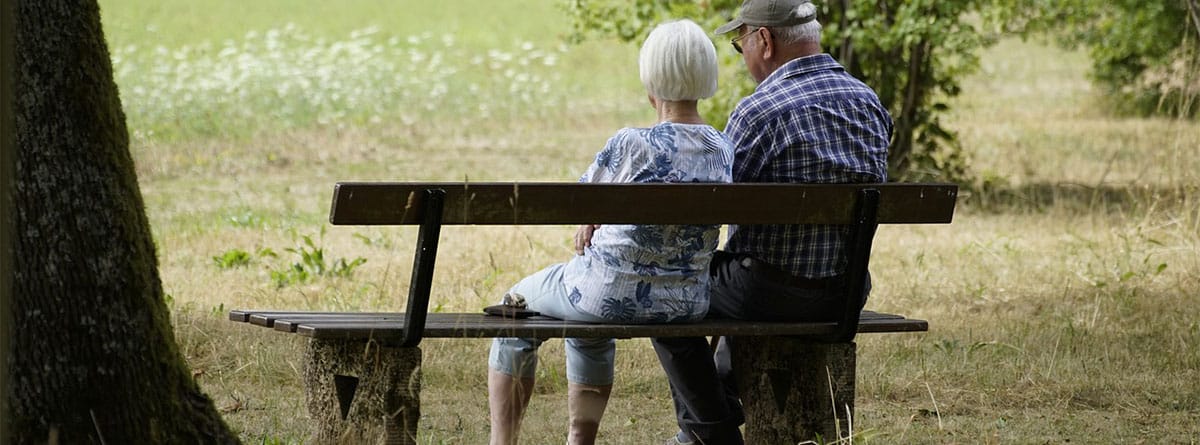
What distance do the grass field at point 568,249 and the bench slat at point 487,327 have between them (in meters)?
0.44

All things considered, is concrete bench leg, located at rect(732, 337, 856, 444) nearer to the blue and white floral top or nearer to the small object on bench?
the blue and white floral top

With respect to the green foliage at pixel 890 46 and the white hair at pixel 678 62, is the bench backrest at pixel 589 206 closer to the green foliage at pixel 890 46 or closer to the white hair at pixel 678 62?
the white hair at pixel 678 62

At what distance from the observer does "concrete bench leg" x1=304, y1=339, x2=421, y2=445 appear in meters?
4.08

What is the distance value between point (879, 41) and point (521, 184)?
7.22 m

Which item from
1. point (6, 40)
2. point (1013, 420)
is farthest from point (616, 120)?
point (6, 40)

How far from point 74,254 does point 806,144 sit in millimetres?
2033

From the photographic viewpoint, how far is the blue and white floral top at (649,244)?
430 cm

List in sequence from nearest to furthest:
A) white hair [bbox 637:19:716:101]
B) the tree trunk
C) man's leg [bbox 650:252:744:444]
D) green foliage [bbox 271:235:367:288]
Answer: the tree trunk → white hair [bbox 637:19:716:101] → man's leg [bbox 650:252:744:444] → green foliage [bbox 271:235:367:288]

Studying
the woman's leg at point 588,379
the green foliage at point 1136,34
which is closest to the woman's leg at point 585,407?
the woman's leg at point 588,379

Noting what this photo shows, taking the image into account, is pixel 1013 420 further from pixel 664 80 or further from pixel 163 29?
pixel 163 29

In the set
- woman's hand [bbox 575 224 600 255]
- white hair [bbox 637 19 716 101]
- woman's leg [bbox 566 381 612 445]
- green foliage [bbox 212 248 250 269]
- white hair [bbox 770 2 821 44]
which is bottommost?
green foliage [bbox 212 248 250 269]

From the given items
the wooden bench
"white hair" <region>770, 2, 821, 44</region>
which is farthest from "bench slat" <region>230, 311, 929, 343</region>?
"white hair" <region>770, 2, 821, 44</region>

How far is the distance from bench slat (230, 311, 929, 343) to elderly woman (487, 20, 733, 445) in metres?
0.08

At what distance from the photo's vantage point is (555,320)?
441 cm
